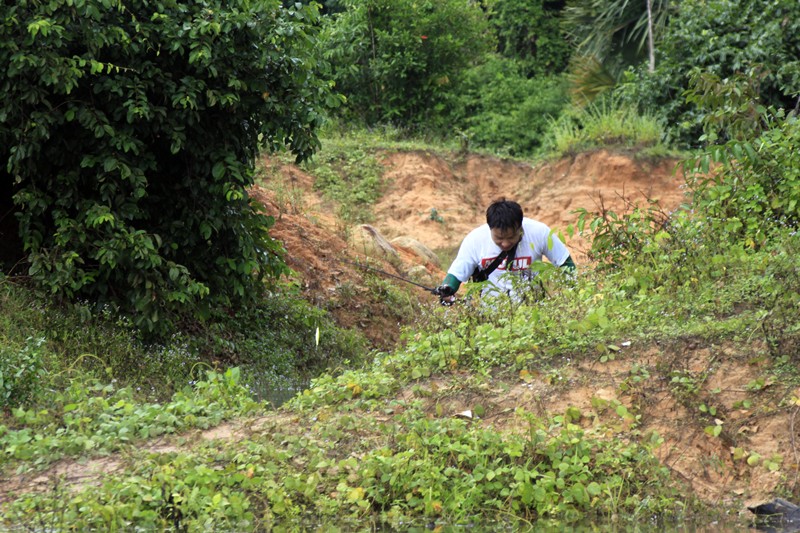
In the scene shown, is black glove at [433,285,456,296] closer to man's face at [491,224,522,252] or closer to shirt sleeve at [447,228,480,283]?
shirt sleeve at [447,228,480,283]

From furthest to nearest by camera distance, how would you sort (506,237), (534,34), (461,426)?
(534,34) → (506,237) → (461,426)

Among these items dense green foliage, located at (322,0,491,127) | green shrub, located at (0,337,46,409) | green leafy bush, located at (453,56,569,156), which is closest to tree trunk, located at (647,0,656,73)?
green leafy bush, located at (453,56,569,156)

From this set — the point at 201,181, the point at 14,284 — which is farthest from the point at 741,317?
the point at 14,284

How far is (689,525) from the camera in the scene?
17.6 ft

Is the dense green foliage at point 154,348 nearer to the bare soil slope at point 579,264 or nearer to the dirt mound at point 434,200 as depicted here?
the bare soil slope at point 579,264

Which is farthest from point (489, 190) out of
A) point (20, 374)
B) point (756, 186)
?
point (20, 374)

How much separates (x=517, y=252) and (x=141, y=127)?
321cm

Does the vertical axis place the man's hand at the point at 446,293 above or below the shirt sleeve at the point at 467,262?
below

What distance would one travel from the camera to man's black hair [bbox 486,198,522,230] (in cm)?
812

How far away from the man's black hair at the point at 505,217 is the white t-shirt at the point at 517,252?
0.60ft

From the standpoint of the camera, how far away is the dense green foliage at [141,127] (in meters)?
8.20

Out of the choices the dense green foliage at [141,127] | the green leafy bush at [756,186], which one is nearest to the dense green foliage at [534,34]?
the dense green foliage at [141,127]

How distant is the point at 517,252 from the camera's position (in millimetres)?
8367

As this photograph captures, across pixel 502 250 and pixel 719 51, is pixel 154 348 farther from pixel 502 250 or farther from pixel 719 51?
pixel 719 51
